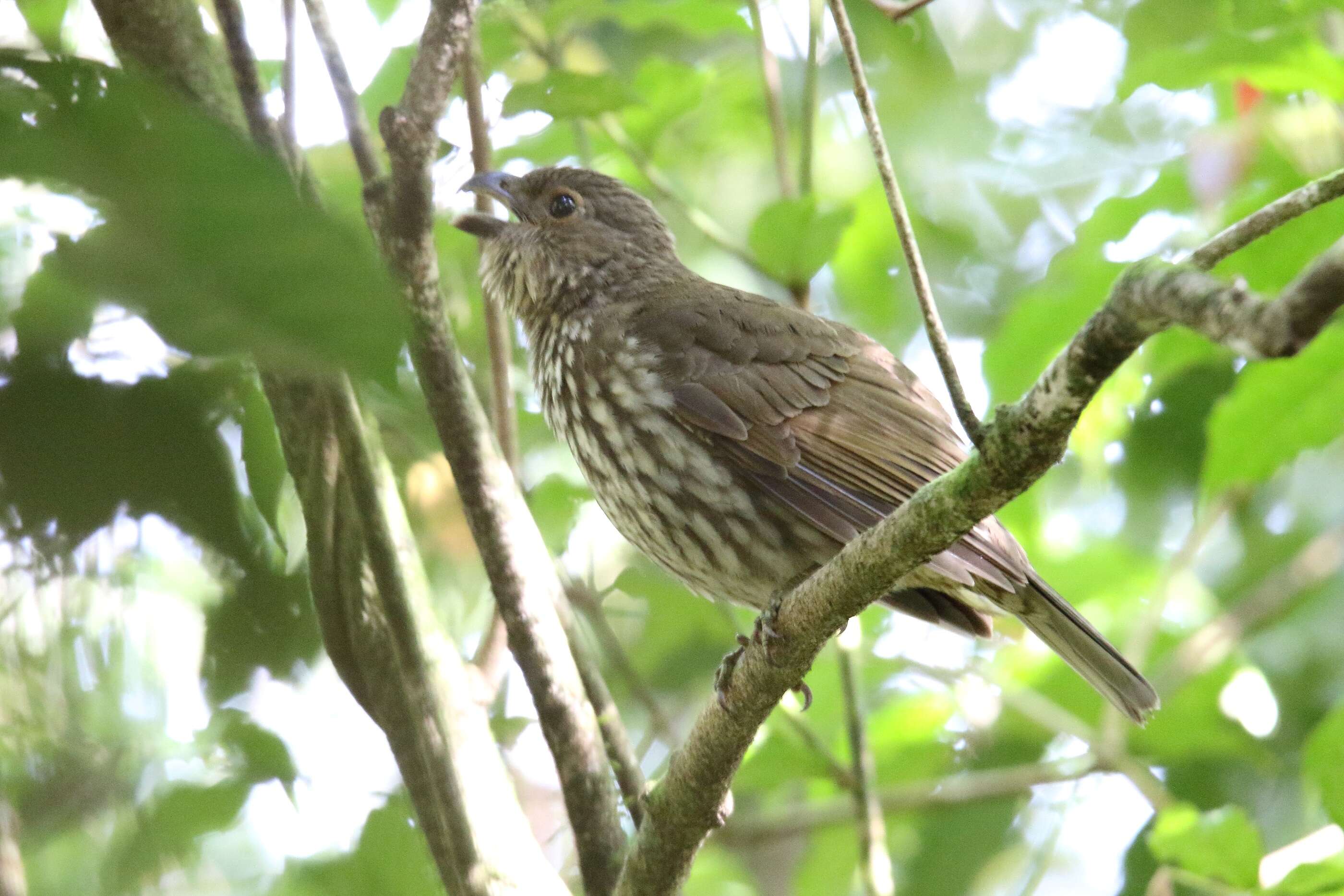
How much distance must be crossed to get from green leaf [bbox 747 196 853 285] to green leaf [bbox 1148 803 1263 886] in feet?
5.55

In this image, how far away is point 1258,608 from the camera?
13.8 feet

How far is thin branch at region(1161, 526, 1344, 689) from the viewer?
13.4 feet

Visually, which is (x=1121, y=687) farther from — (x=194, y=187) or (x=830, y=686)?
(x=194, y=187)

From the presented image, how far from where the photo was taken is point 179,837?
1213 millimetres

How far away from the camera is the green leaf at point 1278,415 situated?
298cm

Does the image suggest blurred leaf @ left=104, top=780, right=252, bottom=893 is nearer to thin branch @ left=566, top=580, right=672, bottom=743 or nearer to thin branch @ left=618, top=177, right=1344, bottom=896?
thin branch @ left=618, top=177, right=1344, bottom=896

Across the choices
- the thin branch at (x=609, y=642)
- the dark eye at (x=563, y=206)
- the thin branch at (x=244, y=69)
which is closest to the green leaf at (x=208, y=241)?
the thin branch at (x=244, y=69)

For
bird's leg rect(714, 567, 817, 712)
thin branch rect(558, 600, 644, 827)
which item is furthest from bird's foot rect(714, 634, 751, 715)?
thin branch rect(558, 600, 644, 827)

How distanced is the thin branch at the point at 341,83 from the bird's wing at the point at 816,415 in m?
0.99

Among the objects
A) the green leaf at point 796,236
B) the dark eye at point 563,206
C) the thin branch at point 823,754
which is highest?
the dark eye at point 563,206

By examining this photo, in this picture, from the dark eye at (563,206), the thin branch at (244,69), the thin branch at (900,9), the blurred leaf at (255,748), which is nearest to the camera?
the blurred leaf at (255,748)

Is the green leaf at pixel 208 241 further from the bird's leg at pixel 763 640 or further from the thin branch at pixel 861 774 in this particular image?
the thin branch at pixel 861 774

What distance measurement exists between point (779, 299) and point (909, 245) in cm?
333

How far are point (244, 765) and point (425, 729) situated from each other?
1001mm
